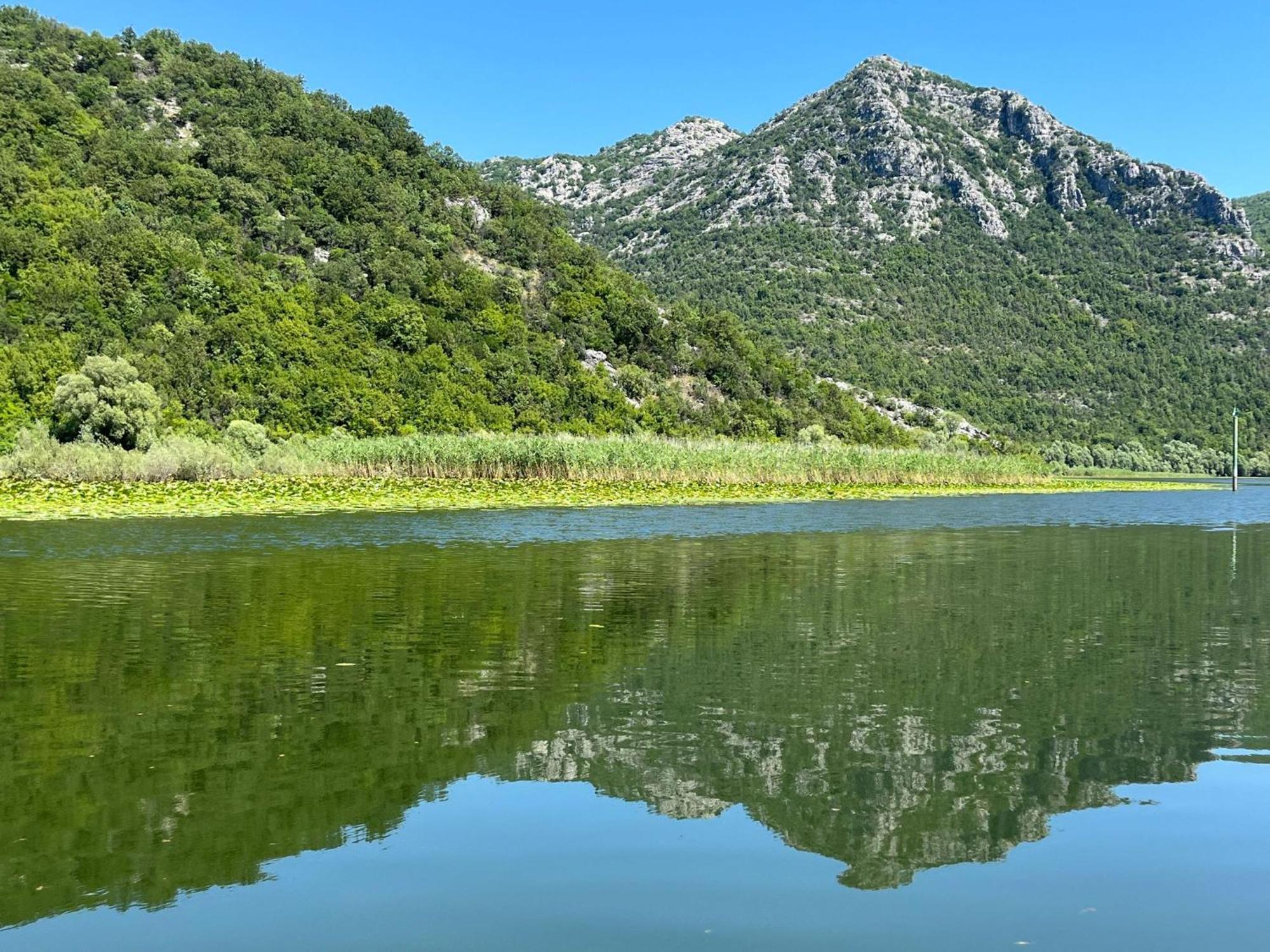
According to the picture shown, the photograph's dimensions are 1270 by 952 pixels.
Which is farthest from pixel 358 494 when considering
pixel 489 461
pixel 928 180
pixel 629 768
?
pixel 928 180

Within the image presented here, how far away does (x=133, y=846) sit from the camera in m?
6.95

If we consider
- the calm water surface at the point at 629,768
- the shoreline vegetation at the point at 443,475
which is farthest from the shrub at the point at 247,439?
the calm water surface at the point at 629,768

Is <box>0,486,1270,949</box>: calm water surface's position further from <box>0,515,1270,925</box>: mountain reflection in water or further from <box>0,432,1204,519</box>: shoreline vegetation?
<box>0,432,1204,519</box>: shoreline vegetation

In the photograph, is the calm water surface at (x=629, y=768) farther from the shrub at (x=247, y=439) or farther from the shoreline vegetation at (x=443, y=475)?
the shrub at (x=247, y=439)

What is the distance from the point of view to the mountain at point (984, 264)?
144m

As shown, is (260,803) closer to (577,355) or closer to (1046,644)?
(1046,644)

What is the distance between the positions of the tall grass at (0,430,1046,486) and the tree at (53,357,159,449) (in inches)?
70.4

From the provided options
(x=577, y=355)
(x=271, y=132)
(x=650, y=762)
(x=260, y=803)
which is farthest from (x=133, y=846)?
(x=271, y=132)

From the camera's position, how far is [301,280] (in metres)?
90.6

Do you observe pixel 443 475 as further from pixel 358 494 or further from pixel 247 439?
pixel 247 439

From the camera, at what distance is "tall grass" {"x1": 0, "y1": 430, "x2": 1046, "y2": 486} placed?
49.0 metres

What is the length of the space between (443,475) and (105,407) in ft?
55.8

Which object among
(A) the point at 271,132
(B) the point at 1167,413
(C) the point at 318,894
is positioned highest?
(A) the point at 271,132

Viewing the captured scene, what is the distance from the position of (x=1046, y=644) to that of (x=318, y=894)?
10626 mm
